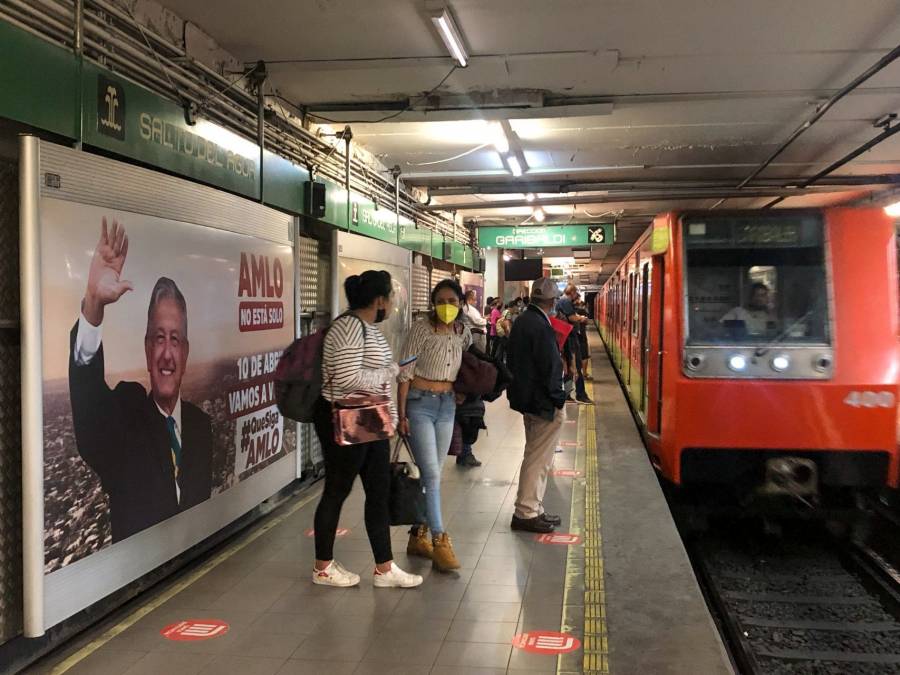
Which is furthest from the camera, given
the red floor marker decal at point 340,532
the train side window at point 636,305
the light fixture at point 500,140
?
the train side window at point 636,305

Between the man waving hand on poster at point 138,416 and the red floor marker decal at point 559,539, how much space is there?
228 centimetres

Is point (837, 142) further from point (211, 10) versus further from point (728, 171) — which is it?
point (211, 10)

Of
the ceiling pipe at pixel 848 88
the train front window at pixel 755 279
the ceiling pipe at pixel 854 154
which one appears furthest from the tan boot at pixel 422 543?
the ceiling pipe at pixel 848 88

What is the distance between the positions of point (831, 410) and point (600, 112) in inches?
139

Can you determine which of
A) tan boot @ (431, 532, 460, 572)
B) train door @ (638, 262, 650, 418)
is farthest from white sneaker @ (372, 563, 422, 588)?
train door @ (638, 262, 650, 418)

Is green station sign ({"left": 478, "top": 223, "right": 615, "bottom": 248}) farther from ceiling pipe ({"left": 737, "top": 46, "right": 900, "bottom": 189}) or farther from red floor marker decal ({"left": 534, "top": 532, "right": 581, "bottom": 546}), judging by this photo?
red floor marker decal ({"left": 534, "top": 532, "right": 581, "bottom": 546})

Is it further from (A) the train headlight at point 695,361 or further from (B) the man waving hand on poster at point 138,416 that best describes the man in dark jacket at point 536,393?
(B) the man waving hand on poster at point 138,416

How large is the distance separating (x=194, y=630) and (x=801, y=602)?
413 centimetres

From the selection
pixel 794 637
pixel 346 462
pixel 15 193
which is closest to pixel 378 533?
pixel 346 462

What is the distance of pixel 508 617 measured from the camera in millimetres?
3811

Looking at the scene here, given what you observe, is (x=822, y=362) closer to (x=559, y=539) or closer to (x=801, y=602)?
(x=801, y=602)

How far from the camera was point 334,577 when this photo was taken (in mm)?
4184

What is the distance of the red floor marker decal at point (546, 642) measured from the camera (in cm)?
343

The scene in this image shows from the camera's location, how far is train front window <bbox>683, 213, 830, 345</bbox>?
18.4 feet
